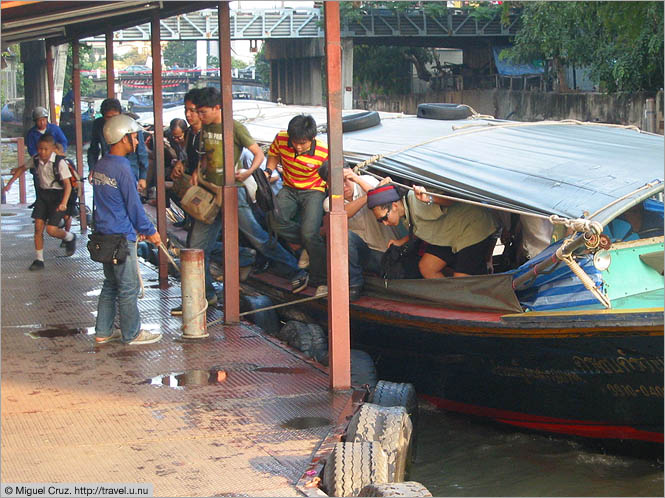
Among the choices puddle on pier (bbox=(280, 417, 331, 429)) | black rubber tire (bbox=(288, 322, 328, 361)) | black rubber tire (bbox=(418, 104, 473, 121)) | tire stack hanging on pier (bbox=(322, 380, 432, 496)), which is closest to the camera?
tire stack hanging on pier (bbox=(322, 380, 432, 496))

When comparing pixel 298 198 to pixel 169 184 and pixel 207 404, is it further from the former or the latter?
pixel 169 184

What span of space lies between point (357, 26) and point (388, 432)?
3923 cm

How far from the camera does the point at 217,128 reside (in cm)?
859

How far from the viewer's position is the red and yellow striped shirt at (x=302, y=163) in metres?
8.41

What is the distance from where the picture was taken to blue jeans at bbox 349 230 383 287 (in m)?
8.30

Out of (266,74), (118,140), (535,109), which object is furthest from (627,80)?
(266,74)

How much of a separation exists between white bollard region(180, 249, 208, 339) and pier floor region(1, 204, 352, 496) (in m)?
0.13

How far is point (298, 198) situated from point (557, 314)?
9.67ft

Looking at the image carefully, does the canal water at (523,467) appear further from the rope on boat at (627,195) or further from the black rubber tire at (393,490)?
the black rubber tire at (393,490)

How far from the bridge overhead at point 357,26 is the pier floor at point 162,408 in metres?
35.3

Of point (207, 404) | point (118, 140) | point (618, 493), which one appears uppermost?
point (118, 140)

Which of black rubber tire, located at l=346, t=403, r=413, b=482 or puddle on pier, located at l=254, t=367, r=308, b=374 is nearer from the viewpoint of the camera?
black rubber tire, located at l=346, t=403, r=413, b=482

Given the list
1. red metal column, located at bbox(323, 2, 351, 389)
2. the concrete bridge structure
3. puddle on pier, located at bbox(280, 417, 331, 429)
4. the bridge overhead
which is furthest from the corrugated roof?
the bridge overhead

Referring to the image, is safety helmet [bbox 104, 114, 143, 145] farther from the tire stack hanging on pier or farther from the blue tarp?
the blue tarp
